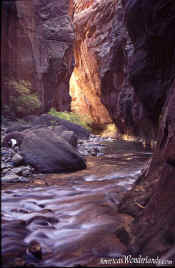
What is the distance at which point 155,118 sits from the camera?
930 centimetres

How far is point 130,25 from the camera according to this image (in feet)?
27.0

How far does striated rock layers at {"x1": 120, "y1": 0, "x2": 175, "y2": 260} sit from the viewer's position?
1.18 meters

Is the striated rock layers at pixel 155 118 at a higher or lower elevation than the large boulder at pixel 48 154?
higher

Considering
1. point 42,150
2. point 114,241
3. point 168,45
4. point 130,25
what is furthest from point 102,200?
point 130,25

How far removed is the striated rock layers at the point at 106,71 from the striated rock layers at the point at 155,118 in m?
2.67

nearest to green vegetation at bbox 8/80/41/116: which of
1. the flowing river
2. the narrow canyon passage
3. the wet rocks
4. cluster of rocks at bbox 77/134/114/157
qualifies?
the narrow canyon passage

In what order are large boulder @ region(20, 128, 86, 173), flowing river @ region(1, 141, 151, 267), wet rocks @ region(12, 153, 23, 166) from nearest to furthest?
flowing river @ region(1, 141, 151, 267) < wet rocks @ region(12, 153, 23, 166) < large boulder @ region(20, 128, 86, 173)

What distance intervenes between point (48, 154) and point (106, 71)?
43.8 ft

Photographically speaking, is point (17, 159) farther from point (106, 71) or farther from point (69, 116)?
point (106, 71)

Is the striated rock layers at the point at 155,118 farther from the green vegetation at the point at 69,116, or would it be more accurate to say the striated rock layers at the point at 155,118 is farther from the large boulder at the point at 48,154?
the green vegetation at the point at 69,116

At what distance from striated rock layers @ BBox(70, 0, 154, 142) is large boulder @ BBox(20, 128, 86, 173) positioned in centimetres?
730

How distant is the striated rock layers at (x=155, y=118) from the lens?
118 cm

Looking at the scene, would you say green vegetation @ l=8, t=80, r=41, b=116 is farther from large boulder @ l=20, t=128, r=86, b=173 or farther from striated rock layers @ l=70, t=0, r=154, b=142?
striated rock layers @ l=70, t=0, r=154, b=142

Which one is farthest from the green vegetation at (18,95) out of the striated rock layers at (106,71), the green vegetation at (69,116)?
the striated rock layers at (106,71)
